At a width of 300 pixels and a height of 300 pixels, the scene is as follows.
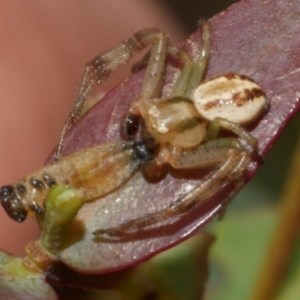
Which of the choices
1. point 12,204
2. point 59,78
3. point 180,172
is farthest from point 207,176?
point 59,78

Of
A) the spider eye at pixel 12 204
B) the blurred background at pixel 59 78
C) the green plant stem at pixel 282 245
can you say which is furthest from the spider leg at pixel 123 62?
the blurred background at pixel 59 78

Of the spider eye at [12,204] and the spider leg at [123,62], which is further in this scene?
the spider leg at [123,62]

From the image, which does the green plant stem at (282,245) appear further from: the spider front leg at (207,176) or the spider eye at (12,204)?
the spider eye at (12,204)

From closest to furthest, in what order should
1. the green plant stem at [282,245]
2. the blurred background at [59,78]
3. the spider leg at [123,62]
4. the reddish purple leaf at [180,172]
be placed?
the reddish purple leaf at [180,172], the spider leg at [123,62], the green plant stem at [282,245], the blurred background at [59,78]

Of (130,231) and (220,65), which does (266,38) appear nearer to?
(220,65)

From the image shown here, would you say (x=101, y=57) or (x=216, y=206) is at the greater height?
(x=101, y=57)

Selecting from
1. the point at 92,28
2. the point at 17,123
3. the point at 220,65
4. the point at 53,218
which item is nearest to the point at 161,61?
the point at 220,65

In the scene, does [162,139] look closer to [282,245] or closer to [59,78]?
[282,245]

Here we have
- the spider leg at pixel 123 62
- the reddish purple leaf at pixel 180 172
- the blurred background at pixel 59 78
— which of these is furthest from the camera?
the blurred background at pixel 59 78
